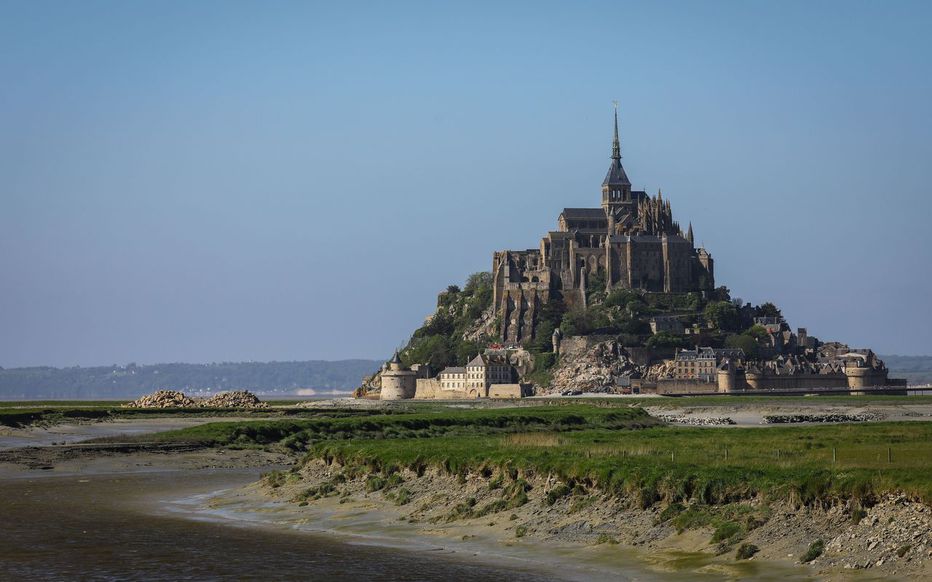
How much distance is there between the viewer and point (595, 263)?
172 meters

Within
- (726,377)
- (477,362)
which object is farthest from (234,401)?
(726,377)

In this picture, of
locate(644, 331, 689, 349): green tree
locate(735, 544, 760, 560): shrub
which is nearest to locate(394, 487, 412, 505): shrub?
locate(735, 544, 760, 560): shrub

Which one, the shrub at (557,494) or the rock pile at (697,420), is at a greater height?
the rock pile at (697,420)

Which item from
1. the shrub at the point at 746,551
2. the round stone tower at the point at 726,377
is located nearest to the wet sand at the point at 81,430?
the shrub at the point at 746,551

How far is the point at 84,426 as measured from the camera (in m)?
77.1

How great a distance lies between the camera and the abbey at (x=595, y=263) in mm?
169000

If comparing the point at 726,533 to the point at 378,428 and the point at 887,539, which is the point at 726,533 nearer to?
the point at 887,539

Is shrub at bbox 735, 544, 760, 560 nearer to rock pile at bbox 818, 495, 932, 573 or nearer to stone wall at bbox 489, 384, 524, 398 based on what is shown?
rock pile at bbox 818, 495, 932, 573

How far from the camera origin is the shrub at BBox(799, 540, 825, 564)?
24.3 m

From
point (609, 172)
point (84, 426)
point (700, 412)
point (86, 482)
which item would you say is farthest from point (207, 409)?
point (609, 172)

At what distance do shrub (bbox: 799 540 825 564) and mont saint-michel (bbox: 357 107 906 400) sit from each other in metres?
120

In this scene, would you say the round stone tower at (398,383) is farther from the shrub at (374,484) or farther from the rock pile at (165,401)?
the shrub at (374,484)

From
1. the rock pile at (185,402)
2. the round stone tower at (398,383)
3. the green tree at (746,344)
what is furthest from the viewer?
the round stone tower at (398,383)

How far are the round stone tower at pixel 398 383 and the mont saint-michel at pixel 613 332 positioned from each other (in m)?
0.17
